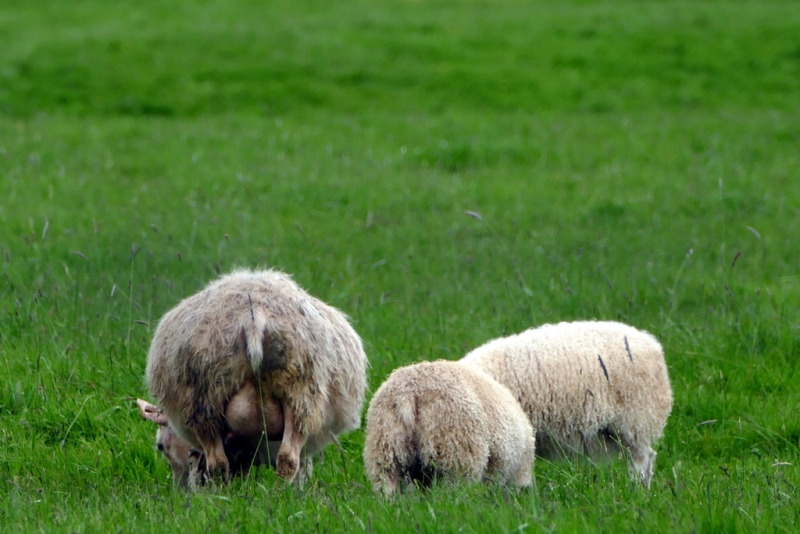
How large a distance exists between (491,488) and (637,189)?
7.67m

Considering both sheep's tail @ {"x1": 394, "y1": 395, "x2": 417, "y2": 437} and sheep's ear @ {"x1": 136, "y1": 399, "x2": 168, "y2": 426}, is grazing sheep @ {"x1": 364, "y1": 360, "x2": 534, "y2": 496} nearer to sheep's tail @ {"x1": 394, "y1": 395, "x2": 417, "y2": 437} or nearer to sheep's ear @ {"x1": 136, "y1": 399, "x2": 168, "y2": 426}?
sheep's tail @ {"x1": 394, "y1": 395, "x2": 417, "y2": 437}

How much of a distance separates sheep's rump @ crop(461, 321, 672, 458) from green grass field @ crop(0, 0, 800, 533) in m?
0.26

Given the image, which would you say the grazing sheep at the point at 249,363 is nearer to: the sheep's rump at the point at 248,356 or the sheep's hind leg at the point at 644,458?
the sheep's rump at the point at 248,356

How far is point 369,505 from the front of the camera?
405cm

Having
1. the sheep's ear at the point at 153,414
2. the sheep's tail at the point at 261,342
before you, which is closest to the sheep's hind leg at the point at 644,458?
the sheep's tail at the point at 261,342

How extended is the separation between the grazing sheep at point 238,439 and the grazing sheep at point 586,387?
122 centimetres

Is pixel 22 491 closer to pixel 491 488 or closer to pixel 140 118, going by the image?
pixel 491 488

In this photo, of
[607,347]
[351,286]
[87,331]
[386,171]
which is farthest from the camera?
[386,171]

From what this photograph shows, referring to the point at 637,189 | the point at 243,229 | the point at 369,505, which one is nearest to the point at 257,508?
the point at 369,505

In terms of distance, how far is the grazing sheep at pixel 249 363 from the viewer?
455 cm

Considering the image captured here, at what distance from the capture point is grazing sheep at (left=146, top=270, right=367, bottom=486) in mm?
4547

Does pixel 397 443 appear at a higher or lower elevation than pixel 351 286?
higher

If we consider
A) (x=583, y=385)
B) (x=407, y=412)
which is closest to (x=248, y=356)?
(x=407, y=412)

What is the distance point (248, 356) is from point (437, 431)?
36.0 inches
